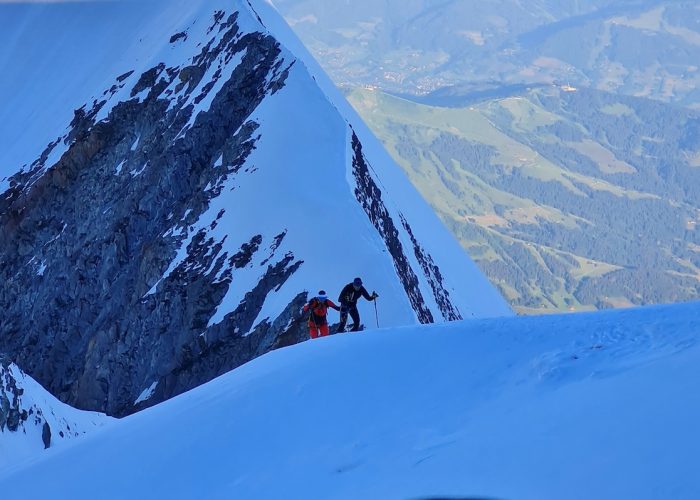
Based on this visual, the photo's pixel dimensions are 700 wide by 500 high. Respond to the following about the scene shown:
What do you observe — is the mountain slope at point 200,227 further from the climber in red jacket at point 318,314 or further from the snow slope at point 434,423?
the snow slope at point 434,423

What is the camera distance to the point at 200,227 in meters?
49.4

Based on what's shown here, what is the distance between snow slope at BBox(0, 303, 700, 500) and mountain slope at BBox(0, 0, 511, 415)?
20411 millimetres

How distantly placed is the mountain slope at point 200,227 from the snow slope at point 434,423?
2041 cm

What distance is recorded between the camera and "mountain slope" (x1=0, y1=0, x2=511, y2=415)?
43.0 meters

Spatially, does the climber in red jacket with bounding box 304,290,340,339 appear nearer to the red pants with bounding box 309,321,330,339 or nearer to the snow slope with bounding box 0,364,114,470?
the red pants with bounding box 309,321,330,339

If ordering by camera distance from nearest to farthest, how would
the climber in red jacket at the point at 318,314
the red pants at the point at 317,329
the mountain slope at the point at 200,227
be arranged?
the climber in red jacket at the point at 318,314, the red pants at the point at 317,329, the mountain slope at the point at 200,227

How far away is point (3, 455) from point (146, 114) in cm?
3621

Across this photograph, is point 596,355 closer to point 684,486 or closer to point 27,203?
point 684,486

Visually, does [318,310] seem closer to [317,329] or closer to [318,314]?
[318,314]

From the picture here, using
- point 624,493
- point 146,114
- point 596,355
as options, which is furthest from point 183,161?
point 624,493

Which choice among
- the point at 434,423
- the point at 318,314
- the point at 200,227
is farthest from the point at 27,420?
the point at 434,423

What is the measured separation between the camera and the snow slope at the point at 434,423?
11227 millimetres

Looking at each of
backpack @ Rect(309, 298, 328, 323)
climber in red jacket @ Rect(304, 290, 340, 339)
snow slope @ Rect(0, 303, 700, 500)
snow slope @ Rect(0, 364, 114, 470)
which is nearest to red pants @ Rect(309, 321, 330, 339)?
climber in red jacket @ Rect(304, 290, 340, 339)

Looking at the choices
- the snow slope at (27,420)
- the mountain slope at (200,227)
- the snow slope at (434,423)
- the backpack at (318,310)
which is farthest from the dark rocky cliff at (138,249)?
the snow slope at (434,423)
